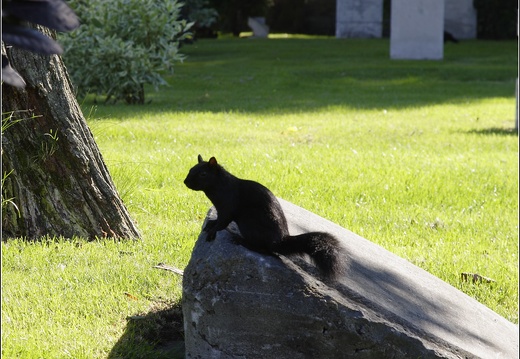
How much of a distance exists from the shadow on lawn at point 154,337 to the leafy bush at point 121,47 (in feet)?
29.0

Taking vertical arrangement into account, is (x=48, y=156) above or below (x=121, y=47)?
below

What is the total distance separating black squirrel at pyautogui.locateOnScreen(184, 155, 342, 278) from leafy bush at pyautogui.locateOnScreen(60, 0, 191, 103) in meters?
9.31

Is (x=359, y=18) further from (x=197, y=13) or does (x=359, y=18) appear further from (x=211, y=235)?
(x=211, y=235)

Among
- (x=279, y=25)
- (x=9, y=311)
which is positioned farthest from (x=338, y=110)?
(x=279, y=25)

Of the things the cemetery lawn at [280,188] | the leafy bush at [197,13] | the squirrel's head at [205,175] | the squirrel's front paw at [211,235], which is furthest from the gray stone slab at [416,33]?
the squirrel's front paw at [211,235]

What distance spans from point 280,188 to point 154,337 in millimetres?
2841

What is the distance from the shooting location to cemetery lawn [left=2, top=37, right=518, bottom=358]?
12.3 ft

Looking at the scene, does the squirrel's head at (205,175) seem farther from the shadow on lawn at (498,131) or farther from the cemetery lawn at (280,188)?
the shadow on lawn at (498,131)

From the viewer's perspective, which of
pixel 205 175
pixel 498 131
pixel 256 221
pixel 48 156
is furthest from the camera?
pixel 498 131

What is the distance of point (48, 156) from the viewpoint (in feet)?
14.3

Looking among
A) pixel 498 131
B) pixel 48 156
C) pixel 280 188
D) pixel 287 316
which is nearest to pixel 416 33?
pixel 498 131

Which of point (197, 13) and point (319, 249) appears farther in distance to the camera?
point (197, 13)

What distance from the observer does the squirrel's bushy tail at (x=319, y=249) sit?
9.96 feet

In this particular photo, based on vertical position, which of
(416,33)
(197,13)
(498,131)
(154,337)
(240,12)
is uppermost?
(197,13)
